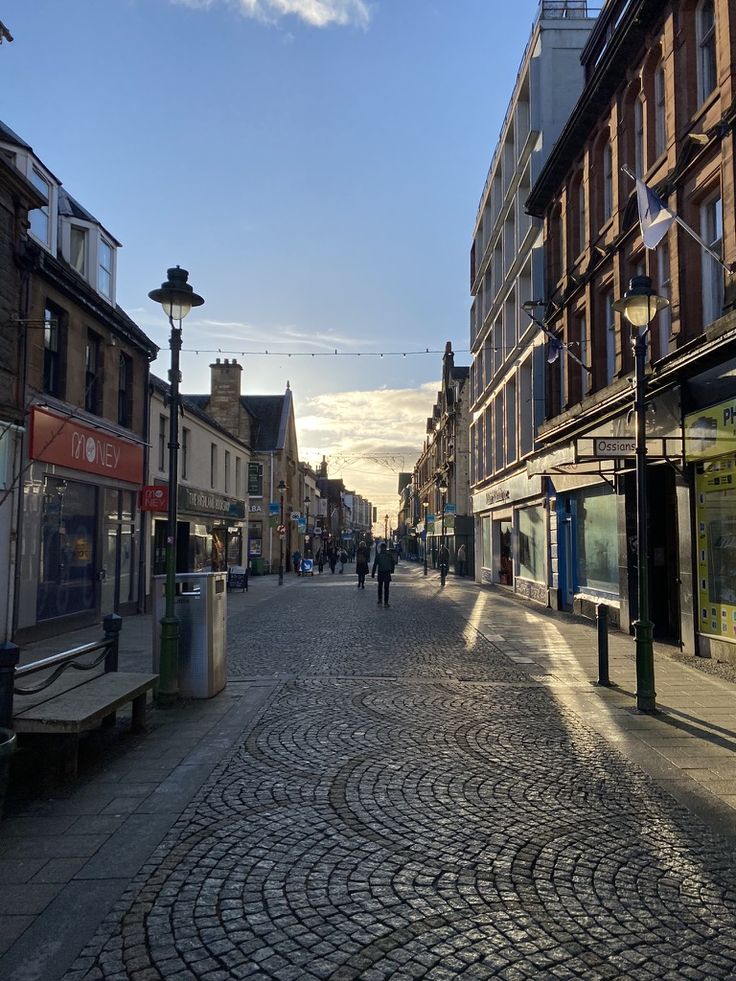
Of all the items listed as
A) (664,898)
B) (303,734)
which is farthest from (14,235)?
(664,898)

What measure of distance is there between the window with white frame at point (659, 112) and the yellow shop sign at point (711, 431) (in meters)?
5.82

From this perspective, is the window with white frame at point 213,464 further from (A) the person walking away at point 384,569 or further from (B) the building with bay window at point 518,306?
(B) the building with bay window at point 518,306

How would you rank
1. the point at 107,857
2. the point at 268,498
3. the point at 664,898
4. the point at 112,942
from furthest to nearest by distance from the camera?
the point at 268,498
the point at 107,857
the point at 664,898
the point at 112,942

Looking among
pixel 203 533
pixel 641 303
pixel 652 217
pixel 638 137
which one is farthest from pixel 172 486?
pixel 203 533

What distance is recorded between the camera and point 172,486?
8508 millimetres

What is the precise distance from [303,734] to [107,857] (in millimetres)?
2790

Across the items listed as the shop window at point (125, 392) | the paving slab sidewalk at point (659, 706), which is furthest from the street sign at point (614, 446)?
the shop window at point (125, 392)

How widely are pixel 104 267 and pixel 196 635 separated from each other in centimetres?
1194

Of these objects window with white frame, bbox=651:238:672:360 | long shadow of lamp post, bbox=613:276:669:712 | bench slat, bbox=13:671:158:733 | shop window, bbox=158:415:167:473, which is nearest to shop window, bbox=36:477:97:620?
shop window, bbox=158:415:167:473

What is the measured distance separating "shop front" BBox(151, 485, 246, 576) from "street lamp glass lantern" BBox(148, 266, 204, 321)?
12350 mm

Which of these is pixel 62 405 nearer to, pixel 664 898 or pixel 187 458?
pixel 187 458

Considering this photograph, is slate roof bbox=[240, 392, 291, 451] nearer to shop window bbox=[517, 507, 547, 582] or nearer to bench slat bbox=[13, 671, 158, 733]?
shop window bbox=[517, 507, 547, 582]

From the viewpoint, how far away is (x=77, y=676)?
22.8 feet

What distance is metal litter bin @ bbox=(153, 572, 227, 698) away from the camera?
841 cm
